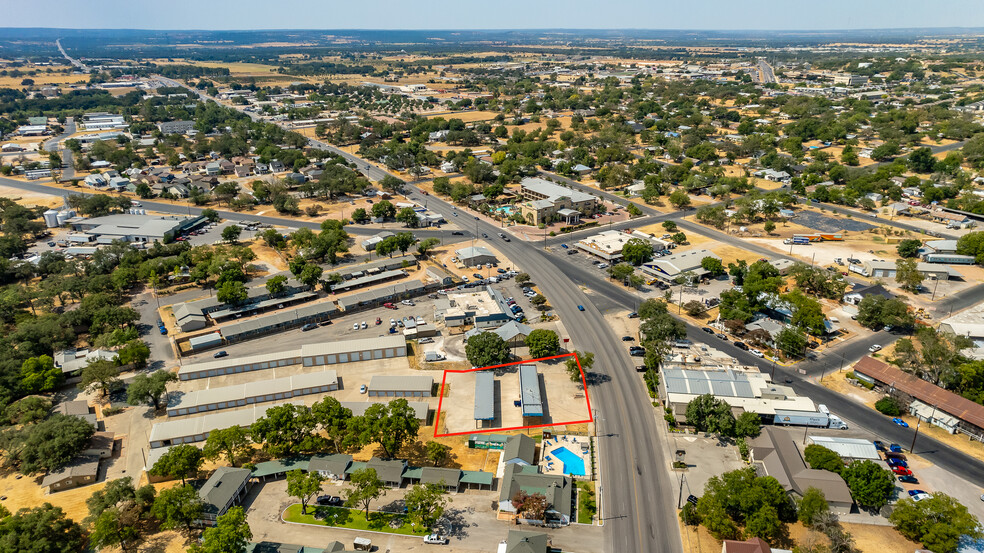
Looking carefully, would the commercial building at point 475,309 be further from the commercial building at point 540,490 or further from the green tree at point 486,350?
the commercial building at point 540,490

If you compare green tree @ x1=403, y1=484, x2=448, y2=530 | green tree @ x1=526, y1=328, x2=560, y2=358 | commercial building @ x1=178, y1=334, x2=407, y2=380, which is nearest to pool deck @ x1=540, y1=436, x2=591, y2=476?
green tree @ x1=403, y1=484, x2=448, y2=530

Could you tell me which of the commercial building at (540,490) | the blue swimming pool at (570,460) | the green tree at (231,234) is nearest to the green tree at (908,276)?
the blue swimming pool at (570,460)

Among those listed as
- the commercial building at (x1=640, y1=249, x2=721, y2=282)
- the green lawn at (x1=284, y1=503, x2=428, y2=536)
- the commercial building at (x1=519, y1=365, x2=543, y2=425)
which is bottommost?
the green lawn at (x1=284, y1=503, x2=428, y2=536)

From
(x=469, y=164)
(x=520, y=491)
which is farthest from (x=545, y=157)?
(x=520, y=491)

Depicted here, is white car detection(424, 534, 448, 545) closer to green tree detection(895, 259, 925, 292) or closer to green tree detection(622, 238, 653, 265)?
green tree detection(622, 238, 653, 265)

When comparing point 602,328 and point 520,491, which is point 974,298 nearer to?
point 602,328

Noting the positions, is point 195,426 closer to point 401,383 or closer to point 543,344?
point 401,383

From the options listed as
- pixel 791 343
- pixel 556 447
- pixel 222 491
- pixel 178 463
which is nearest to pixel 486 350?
pixel 556 447
